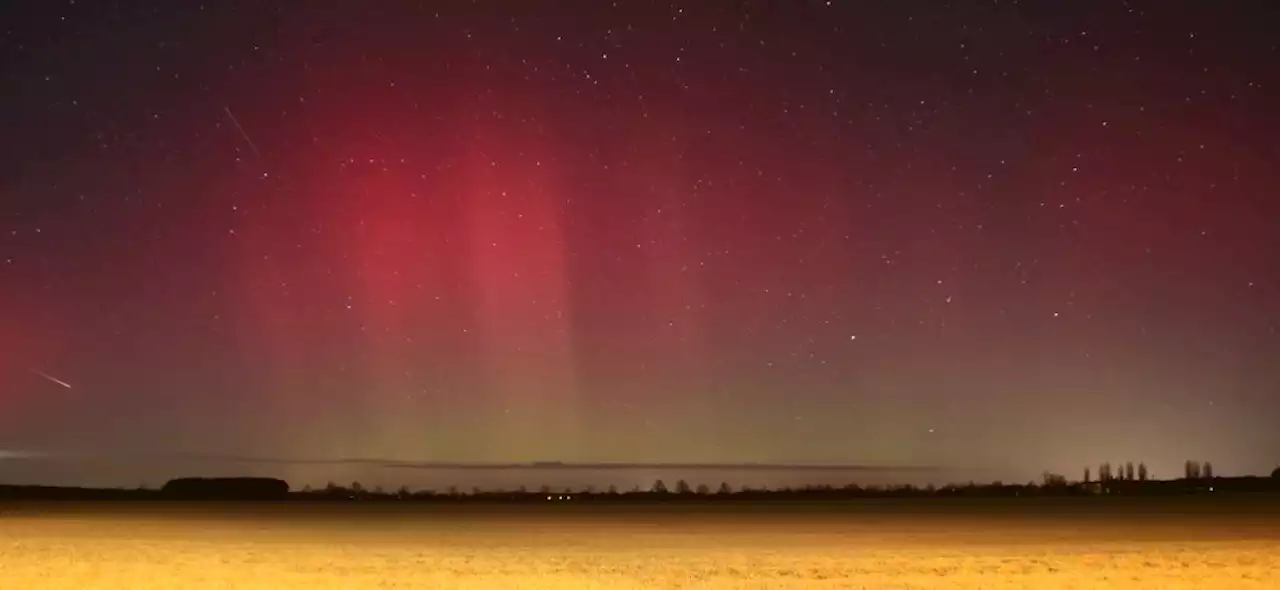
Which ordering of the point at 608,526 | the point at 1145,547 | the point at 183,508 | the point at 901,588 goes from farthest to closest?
1. the point at 183,508
2. the point at 608,526
3. the point at 1145,547
4. the point at 901,588

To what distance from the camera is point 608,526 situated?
25344mm

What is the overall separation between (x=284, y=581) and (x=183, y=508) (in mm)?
23986

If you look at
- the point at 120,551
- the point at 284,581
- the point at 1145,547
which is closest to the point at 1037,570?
the point at 1145,547

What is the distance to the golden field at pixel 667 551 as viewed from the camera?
15.2 m

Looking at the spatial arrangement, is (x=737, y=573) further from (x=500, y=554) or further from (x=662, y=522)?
(x=662, y=522)

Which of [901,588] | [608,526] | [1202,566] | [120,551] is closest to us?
[901,588]

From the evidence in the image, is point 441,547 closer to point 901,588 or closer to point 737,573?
point 737,573

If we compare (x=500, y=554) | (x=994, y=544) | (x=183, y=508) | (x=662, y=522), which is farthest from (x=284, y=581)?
(x=183, y=508)

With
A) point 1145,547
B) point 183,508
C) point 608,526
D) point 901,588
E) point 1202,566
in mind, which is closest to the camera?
point 901,588

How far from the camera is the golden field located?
1522 cm

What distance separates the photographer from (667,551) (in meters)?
19.0

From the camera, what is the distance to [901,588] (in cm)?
1448

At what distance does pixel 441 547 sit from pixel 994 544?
8.08 metres

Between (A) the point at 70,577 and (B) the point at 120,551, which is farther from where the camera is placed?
(B) the point at 120,551
